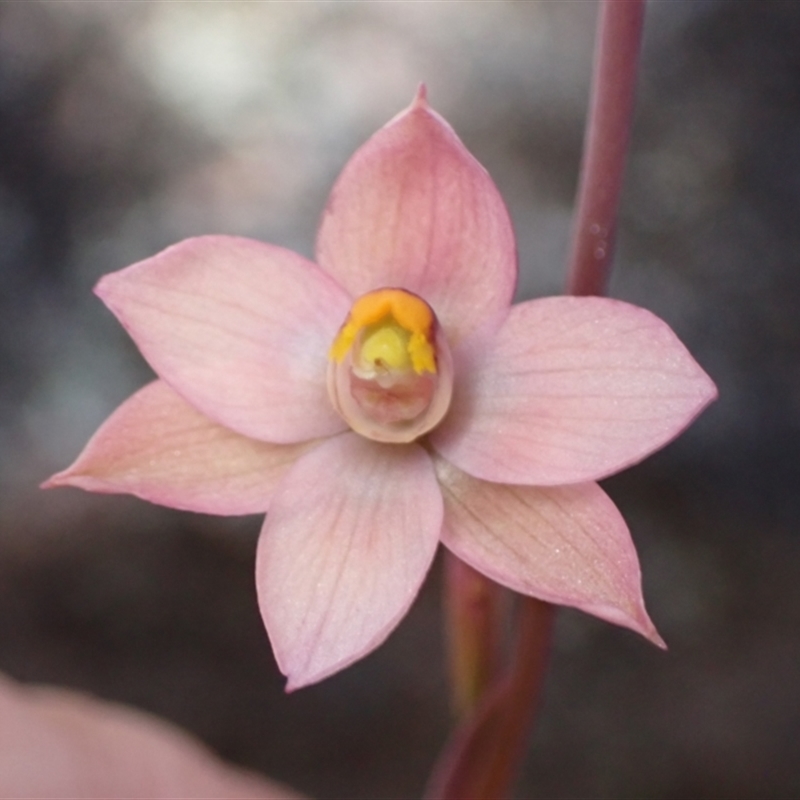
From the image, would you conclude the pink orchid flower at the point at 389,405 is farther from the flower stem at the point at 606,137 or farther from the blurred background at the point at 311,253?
the blurred background at the point at 311,253

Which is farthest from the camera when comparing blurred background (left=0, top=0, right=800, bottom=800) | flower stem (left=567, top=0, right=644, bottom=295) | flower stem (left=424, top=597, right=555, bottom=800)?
blurred background (left=0, top=0, right=800, bottom=800)

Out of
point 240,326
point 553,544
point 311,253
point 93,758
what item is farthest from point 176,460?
point 311,253

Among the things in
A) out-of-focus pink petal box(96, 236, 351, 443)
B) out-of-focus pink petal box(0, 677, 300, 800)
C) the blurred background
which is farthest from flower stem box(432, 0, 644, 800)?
the blurred background

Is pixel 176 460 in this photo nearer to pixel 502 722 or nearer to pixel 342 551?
pixel 342 551

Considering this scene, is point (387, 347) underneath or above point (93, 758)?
above

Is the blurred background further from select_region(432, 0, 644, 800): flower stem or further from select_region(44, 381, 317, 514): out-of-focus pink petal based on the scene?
select_region(44, 381, 317, 514): out-of-focus pink petal

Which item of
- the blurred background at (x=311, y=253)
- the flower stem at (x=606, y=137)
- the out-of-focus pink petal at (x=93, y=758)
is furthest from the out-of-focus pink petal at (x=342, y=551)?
the blurred background at (x=311, y=253)
